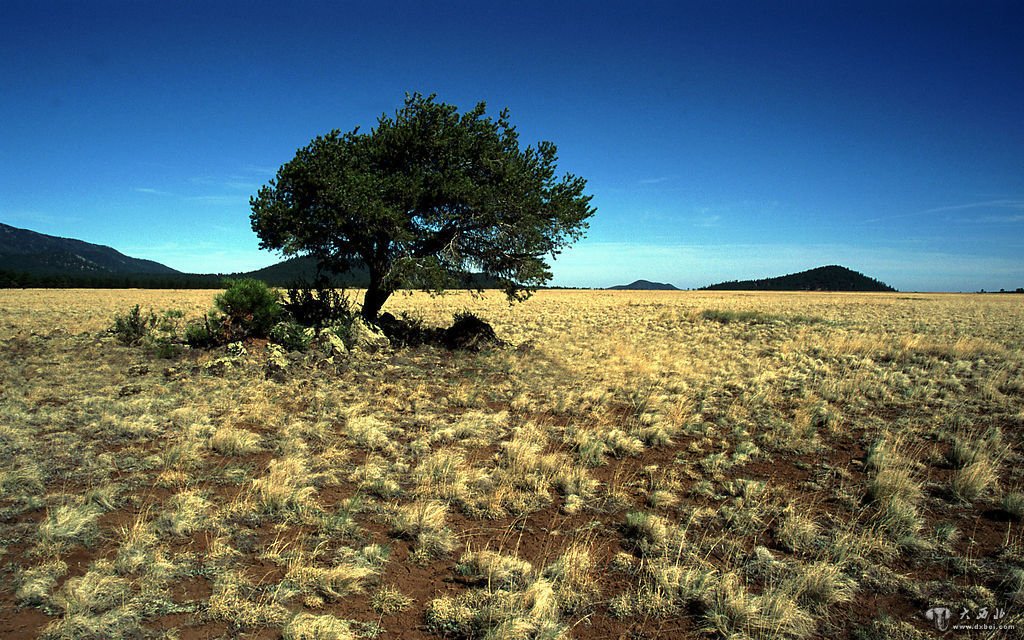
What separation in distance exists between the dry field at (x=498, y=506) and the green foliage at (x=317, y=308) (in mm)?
3891

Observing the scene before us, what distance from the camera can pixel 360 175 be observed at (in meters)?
15.6

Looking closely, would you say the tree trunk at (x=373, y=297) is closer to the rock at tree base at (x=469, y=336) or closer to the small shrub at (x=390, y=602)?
the rock at tree base at (x=469, y=336)

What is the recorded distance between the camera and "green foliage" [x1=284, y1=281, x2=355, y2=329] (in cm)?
1711

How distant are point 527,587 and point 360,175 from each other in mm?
14040

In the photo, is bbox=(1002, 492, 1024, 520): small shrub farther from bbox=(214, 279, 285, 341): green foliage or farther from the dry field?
bbox=(214, 279, 285, 341): green foliage

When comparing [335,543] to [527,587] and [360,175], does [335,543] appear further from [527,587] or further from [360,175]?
[360,175]

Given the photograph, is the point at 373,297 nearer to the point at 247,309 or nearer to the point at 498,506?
the point at 247,309

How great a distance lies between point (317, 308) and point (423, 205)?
Result: 17.5 feet

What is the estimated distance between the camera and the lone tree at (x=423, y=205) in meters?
15.5

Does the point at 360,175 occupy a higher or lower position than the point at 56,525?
higher


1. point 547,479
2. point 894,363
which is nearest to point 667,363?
point 894,363

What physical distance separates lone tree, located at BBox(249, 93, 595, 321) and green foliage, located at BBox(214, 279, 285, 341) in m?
1.57

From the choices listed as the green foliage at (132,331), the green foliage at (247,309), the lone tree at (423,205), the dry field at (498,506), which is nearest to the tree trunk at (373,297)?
the lone tree at (423,205)

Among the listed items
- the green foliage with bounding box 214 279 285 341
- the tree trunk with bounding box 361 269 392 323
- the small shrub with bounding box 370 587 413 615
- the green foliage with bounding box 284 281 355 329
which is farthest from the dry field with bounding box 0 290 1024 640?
the tree trunk with bounding box 361 269 392 323
